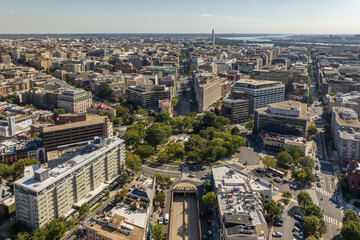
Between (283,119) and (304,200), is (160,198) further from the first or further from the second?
(283,119)

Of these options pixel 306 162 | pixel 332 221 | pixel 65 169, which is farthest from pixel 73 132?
pixel 332 221

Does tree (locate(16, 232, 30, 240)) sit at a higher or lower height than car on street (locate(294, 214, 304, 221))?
higher

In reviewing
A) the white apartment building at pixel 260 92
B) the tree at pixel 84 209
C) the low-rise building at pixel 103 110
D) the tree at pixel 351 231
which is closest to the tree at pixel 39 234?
the tree at pixel 84 209

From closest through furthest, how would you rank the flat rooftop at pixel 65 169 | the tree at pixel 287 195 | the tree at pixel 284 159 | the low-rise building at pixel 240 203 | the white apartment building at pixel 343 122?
the low-rise building at pixel 240 203 < the flat rooftop at pixel 65 169 < the tree at pixel 287 195 < the tree at pixel 284 159 < the white apartment building at pixel 343 122

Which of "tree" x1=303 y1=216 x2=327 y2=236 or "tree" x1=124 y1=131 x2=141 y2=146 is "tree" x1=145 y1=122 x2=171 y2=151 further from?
"tree" x1=303 y1=216 x2=327 y2=236

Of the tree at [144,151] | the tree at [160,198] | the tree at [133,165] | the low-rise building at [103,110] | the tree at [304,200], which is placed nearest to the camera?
the tree at [304,200]

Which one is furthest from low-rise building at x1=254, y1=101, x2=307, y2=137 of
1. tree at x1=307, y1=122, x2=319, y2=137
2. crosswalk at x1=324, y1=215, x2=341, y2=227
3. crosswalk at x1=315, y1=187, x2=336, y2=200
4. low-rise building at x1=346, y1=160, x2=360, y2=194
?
crosswalk at x1=324, y1=215, x2=341, y2=227

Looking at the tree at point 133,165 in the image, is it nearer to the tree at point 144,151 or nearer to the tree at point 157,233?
the tree at point 144,151
